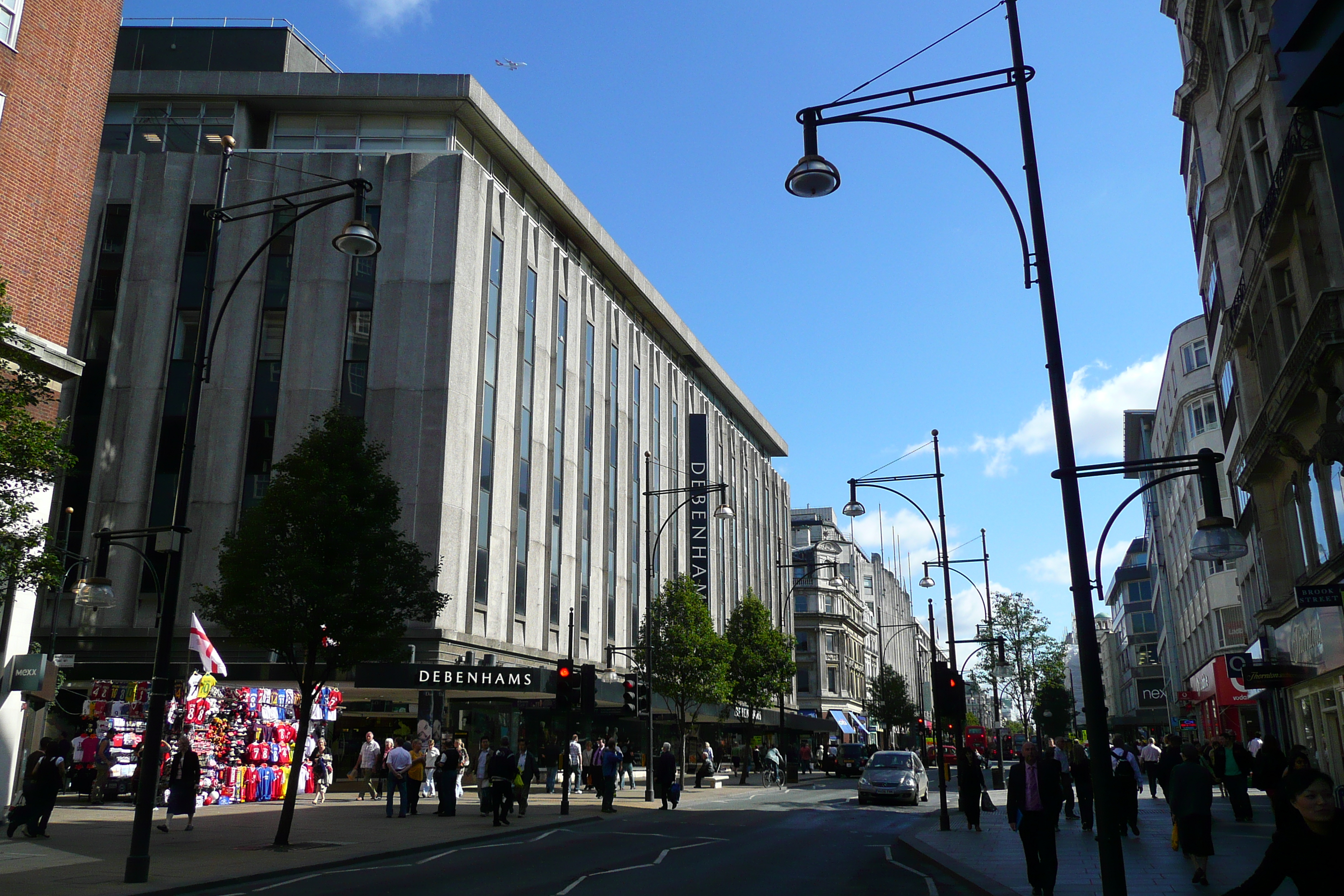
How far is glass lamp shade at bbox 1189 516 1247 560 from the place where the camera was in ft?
31.0

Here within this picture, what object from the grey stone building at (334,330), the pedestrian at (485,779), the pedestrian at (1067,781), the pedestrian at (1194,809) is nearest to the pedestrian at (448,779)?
the pedestrian at (485,779)

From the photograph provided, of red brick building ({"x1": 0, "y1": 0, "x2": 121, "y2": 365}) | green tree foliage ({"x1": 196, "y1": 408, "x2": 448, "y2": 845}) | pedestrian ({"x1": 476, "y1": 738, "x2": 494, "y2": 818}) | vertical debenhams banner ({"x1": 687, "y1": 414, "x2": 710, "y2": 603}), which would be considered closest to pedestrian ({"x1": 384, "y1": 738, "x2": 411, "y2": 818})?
pedestrian ({"x1": 476, "y1": 738, "x2": 494, "y2": 818})

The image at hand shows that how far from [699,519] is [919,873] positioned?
42420mm

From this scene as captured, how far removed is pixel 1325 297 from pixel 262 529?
18.7 m

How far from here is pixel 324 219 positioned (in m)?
36.8

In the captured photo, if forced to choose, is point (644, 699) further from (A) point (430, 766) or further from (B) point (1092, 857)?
(B) point (1092, 857)

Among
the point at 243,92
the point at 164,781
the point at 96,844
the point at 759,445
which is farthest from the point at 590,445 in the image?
the point at 759,445

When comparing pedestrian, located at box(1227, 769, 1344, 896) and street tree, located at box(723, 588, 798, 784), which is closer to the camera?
pedestrian, located at box(1227, 769, 1344, 896)

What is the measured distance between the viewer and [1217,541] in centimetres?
947

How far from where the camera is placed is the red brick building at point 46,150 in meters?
19.0

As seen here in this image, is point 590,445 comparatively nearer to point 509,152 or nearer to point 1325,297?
point 509,152

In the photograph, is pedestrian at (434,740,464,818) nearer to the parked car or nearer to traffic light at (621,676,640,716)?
traffic light at (621,676,640,716)

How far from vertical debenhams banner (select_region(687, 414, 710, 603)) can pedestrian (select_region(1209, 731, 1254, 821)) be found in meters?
32.2

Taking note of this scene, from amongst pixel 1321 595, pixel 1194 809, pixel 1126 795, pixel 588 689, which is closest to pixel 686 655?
pixel 588 689
